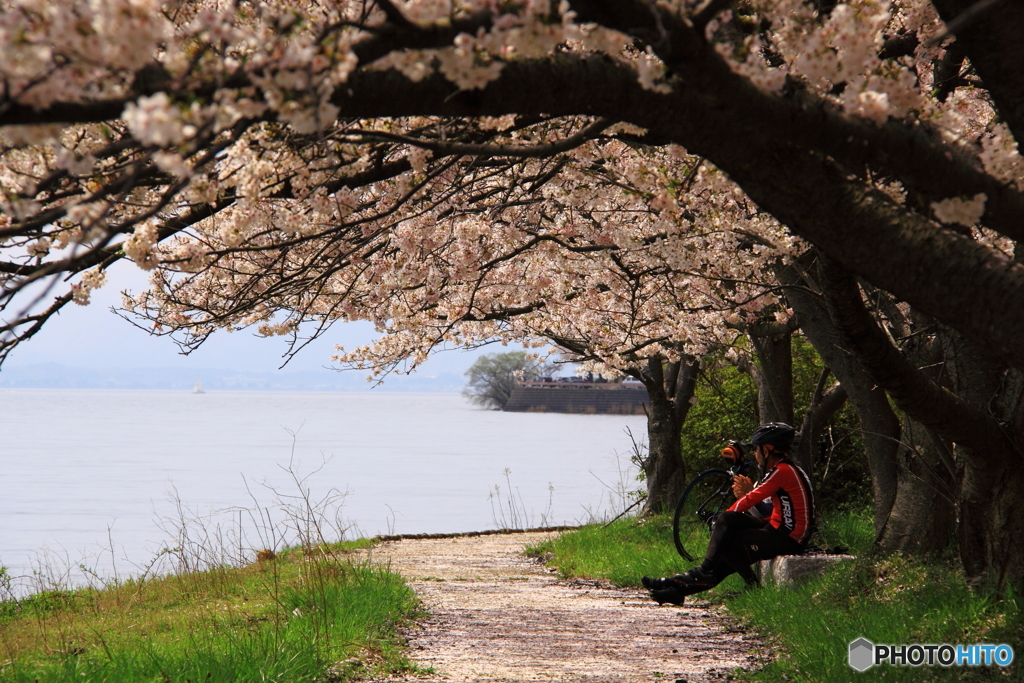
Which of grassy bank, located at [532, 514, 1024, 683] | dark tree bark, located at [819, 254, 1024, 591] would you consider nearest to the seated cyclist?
grassy bank, located at [532, 514, 1024, 683]

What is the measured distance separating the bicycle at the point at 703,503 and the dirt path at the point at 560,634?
3.28 ft

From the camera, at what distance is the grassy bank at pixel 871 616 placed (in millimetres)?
4648

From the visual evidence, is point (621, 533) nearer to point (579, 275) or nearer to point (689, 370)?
point (689, 370)

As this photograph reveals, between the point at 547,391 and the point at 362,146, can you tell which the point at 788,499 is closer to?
the point at 362,146

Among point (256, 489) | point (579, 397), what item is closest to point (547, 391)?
point (579, 397)

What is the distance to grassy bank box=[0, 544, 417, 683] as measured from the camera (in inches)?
189

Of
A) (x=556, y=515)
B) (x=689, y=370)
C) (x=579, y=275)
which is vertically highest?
(x=579, y=275)

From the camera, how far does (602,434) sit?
4838cm

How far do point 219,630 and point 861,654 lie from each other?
438 cm

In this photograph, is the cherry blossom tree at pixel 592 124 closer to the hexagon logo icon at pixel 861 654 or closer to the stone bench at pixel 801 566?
the hexagon logo icon at pixel 861 654

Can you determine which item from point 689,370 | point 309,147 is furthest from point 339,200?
point 689,370

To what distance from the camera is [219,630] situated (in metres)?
6.27

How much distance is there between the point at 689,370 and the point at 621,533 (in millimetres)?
3024

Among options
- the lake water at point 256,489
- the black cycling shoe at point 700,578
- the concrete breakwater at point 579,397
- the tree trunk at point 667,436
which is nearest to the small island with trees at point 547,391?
the concrete breakwater at point 579,397
